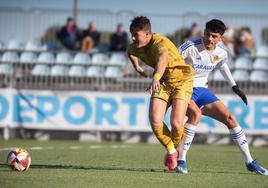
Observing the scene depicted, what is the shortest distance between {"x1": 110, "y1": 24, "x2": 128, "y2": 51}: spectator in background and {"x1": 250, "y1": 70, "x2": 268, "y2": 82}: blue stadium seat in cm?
418

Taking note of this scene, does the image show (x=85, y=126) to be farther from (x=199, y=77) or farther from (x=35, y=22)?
(x=199, y=77)

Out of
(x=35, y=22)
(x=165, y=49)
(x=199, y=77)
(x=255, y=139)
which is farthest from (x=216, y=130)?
(x=165, y=49)

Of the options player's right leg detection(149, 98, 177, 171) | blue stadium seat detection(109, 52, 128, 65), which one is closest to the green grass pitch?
player's right leg detection(149, 98, 177, 171)

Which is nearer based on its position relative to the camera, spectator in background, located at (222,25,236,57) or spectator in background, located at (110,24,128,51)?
spectator in background, located at (222,25,236,57)

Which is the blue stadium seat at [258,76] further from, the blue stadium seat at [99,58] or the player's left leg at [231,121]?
the player's left leg at [231,121]

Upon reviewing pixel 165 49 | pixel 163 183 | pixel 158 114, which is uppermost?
pixel 165 49

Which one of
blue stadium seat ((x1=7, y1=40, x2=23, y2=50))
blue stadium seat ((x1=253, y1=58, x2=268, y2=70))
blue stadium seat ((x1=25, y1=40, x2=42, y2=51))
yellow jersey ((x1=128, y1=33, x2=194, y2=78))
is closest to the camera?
yellow jersey ((x1=128, y1=33, x2=194, y2=78))

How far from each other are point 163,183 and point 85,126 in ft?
38.9

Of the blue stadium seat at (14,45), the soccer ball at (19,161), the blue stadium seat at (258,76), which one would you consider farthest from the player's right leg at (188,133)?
the blue stadium seat at (14,45)

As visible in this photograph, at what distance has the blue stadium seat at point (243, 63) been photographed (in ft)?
74.0

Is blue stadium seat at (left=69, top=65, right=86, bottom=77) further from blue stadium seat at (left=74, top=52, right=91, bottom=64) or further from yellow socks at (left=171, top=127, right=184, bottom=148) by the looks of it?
yellow socks at (left=171, top=127, right=184, bottom=148)

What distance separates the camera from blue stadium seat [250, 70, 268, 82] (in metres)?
22.1

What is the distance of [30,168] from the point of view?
11594 millimetres

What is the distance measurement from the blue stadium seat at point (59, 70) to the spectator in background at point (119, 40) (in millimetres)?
1808
